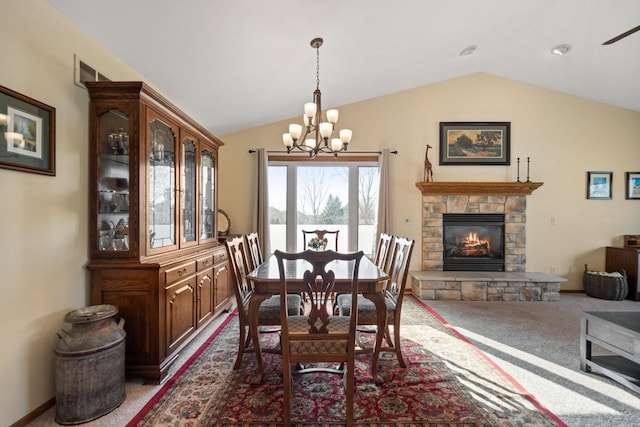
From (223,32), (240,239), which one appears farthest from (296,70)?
(240,239)

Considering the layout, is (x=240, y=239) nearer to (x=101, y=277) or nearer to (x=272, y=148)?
(x=101, y=277)

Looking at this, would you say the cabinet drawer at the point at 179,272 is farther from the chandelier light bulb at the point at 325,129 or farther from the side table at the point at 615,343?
the side table at the point at 615,343

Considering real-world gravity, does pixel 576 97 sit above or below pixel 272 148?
above

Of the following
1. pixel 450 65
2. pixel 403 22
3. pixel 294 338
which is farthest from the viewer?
pixel 450 65

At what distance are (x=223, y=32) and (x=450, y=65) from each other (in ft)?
10.6

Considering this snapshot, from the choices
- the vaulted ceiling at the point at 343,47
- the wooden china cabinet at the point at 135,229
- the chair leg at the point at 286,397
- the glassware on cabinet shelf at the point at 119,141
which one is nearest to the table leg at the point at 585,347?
the chair leg at the point at 286,397

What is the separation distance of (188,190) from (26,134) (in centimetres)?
135

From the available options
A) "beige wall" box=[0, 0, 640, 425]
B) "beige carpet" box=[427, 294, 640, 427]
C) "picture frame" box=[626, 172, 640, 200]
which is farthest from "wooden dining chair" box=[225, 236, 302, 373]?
"picture frame" box=[626, 172, 640, 200]

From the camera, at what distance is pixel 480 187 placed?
457 centimetres

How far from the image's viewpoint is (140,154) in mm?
2107

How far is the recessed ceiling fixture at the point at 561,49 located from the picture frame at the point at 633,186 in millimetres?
2550

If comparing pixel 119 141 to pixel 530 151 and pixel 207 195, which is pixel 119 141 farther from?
pixel 530 151

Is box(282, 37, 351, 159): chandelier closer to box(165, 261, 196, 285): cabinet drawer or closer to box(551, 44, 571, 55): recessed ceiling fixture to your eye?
box(165, 261, 196, 285): cabinet drawer

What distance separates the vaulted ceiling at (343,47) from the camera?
216 centimetres
